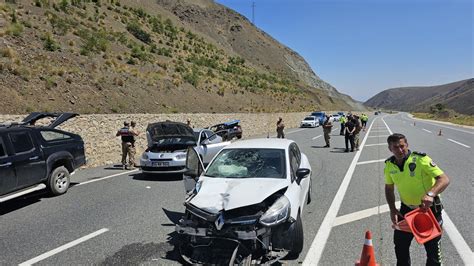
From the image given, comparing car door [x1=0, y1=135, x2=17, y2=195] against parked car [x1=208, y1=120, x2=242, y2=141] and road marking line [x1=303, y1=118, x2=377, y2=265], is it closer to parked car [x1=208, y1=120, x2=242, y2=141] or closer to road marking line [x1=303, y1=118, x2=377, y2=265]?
parked car [x1=208, y1=120, x2=242, y2=141]

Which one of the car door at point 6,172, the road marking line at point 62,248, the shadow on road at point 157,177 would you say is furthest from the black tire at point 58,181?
the road marking line at point 62,248

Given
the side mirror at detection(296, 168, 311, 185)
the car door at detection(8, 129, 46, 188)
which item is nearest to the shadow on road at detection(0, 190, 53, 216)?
the car door at detection(8, 129, 46, 188)

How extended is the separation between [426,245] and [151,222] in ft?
15.2

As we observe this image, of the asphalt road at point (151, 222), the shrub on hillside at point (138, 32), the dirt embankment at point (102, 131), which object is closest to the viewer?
the asphalt road at point (151, 222)

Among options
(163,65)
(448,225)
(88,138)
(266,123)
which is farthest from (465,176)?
(163,65)

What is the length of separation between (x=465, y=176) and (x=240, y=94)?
3703cm

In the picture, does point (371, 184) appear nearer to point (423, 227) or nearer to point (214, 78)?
point (423, 227)

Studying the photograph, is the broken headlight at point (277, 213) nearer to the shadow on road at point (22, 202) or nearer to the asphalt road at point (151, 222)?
the asphalt road at point (151, 222)

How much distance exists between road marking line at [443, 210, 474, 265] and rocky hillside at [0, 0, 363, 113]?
1953cm

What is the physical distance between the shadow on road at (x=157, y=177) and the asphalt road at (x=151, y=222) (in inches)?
2.4

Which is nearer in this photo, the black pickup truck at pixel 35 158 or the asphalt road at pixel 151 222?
the asphalt road at pixel 151 222

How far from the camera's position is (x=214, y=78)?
1788 inches

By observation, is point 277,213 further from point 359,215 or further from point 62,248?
point 62,248

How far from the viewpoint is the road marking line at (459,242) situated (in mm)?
4922
